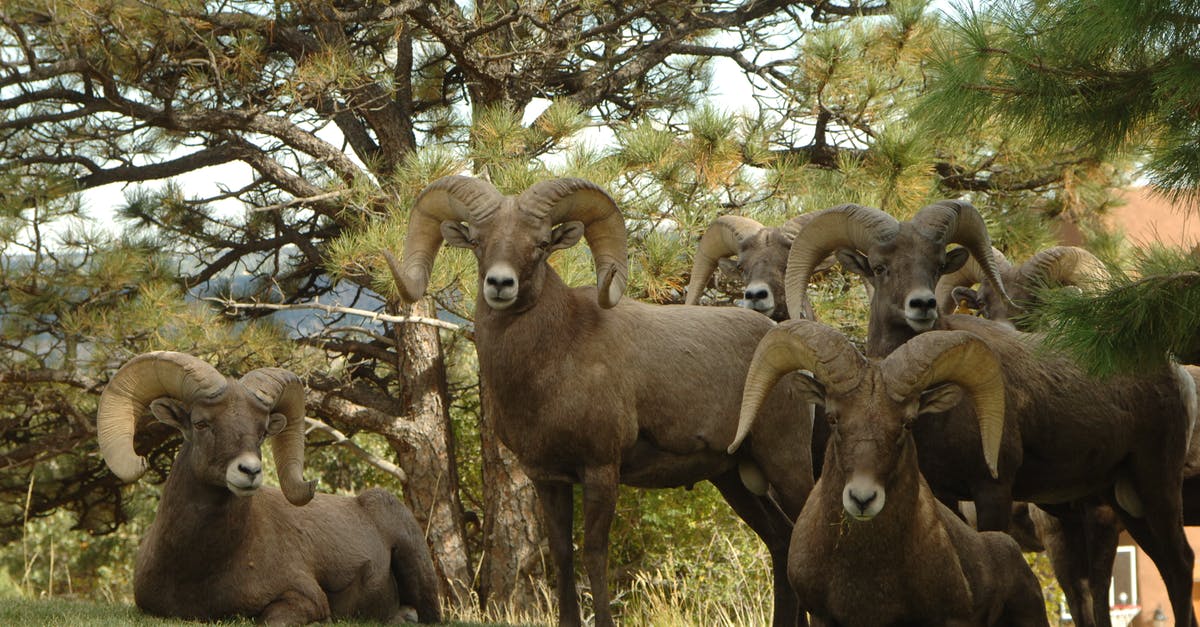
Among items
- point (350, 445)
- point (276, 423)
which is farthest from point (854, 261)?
point (350, 445)

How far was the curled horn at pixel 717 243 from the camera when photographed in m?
8.70

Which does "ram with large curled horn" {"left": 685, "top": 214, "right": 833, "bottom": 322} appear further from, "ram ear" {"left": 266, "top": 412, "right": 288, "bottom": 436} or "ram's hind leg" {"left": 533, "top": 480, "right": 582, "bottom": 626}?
"ram ear" {"left": 266, "top": 412, "right": 288, "bottom": 436}

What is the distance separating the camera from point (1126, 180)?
16.9 metres

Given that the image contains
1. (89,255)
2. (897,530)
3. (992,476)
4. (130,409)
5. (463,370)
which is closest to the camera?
(897,530)

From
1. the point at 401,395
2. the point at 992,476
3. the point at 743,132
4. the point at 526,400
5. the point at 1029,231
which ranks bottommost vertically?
the point at 992,476

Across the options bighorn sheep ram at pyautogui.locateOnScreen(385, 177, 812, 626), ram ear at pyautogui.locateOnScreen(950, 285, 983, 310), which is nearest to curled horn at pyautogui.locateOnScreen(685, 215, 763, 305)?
bighorn sheep ram at pyautogui.locateOnScreen(385, 177, 812, 626)

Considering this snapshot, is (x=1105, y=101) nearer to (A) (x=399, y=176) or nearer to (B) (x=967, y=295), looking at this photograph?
(B) (x=967, y=295)

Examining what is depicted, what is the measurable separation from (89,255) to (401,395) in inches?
168

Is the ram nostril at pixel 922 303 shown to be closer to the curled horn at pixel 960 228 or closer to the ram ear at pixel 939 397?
the curled horn at pixel 960 228

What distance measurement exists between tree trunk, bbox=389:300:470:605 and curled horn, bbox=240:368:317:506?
Result: 317 inches

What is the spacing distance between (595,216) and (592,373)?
3.16 ft

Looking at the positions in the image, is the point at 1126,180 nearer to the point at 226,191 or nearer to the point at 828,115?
the point at 828,115

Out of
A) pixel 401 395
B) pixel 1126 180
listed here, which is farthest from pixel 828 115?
pixel 401 395

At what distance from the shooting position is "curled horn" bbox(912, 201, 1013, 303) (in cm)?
712
